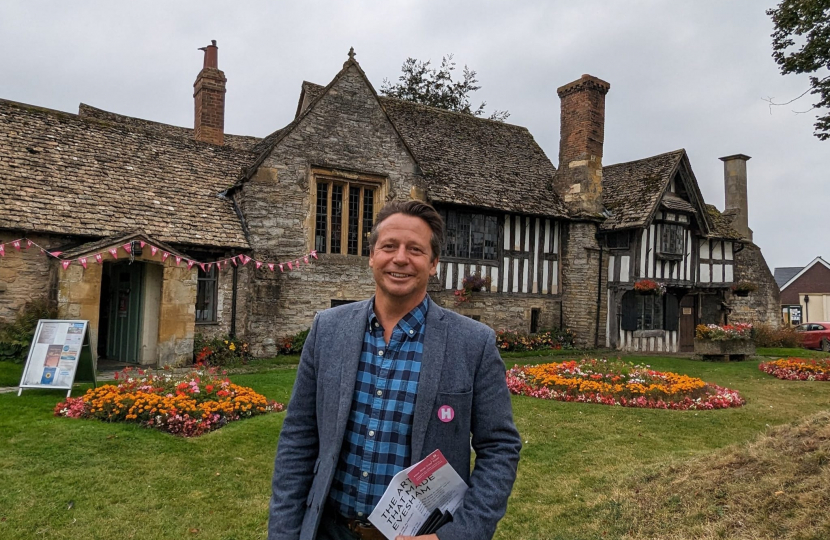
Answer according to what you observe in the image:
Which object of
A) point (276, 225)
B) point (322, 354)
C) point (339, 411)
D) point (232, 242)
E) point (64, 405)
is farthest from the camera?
point (276, 225)

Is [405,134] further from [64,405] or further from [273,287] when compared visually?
[64,405]

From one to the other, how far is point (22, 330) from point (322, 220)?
7170mm

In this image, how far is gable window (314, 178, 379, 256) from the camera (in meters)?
15.4

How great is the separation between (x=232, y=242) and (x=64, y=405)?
6.50m

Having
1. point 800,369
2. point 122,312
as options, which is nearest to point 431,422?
point 122,312

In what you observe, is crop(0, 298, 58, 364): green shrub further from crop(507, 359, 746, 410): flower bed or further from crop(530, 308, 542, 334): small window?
crop(530, 308, 542, 334): small window

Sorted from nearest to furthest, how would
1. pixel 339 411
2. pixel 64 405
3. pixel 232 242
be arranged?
pixel 339 411
pixel 64 405
pixel 232 242

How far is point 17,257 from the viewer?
1151 cm

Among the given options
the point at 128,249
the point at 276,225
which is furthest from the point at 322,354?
the point at 276,225

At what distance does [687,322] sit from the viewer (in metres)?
21.8

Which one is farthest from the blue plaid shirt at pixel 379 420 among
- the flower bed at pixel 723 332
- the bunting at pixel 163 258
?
the flower bed at pixel 723 332

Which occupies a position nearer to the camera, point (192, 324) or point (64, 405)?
point (64, 405)

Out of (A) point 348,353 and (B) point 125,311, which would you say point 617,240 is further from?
(A) point 348,353

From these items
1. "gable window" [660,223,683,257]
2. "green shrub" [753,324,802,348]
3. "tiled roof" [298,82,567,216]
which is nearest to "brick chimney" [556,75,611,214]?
"tiled roof" [298,82,567,216]
